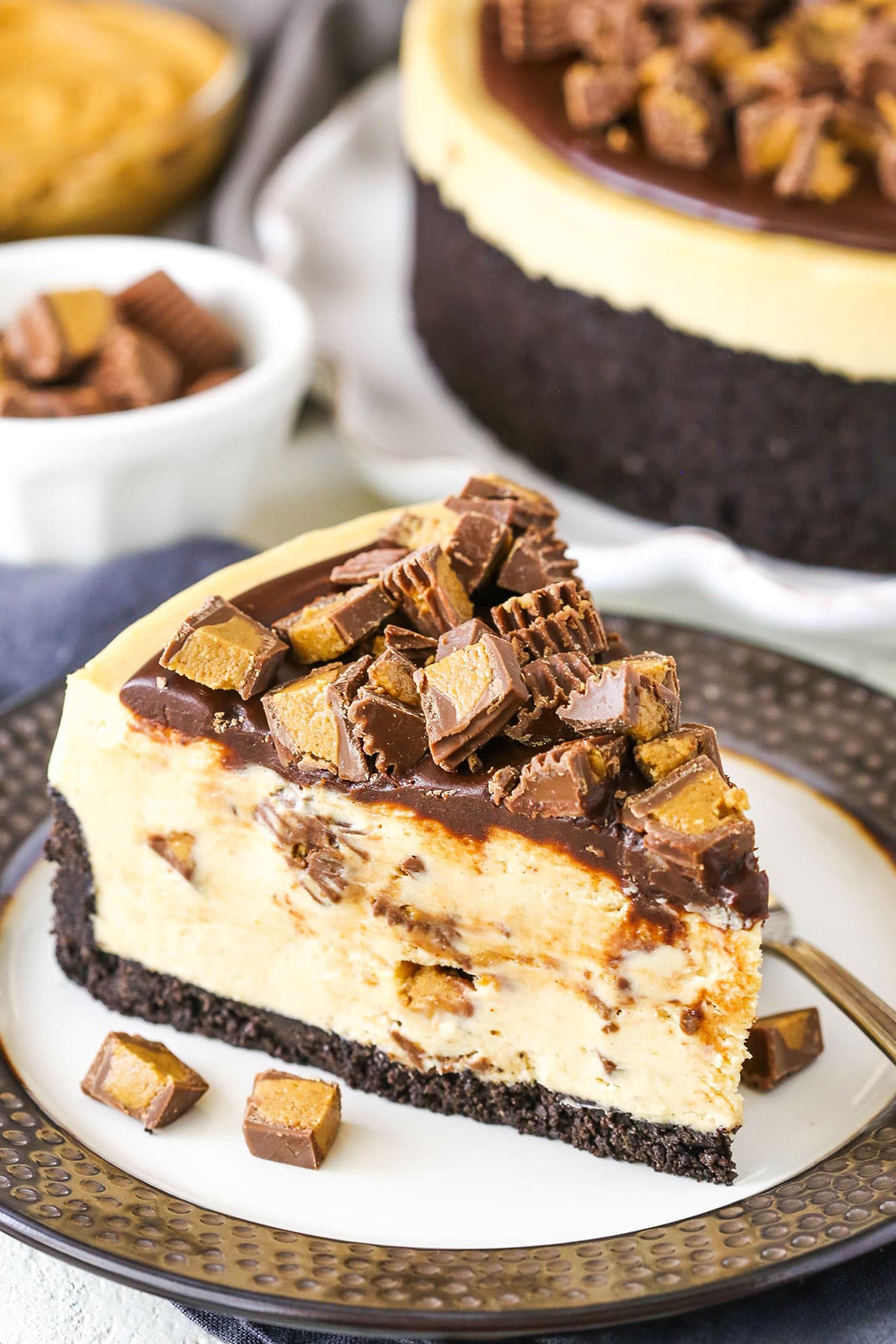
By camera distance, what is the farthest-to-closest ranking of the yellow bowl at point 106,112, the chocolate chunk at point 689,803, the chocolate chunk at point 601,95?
the yellow bowl at point 106,112 → the chocolate chunk at point 601,95 → the chocolate chunk at point 689,803

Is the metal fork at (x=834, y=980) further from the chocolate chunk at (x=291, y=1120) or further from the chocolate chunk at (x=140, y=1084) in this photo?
the chocolate chunk at (x=140, y=1084)

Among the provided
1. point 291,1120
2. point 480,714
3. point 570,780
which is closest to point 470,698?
point 480,714

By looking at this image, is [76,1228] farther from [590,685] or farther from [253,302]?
[253,302]

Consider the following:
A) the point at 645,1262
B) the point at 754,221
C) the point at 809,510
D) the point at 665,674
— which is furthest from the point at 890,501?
the point at 645,1262

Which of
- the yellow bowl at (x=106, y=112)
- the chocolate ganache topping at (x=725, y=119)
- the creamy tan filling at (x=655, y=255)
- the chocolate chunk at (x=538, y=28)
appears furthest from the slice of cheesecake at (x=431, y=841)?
the yellow bowl at (x=106, y=112)

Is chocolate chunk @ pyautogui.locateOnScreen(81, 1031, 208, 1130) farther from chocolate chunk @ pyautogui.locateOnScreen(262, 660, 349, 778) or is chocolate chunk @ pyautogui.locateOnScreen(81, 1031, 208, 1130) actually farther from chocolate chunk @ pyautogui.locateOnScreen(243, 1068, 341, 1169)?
chocolate chunk @ pyautogui.locateOnScreen(262, 660, 349, 778)

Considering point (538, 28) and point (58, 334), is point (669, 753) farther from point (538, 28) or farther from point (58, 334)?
point (538, 28)
